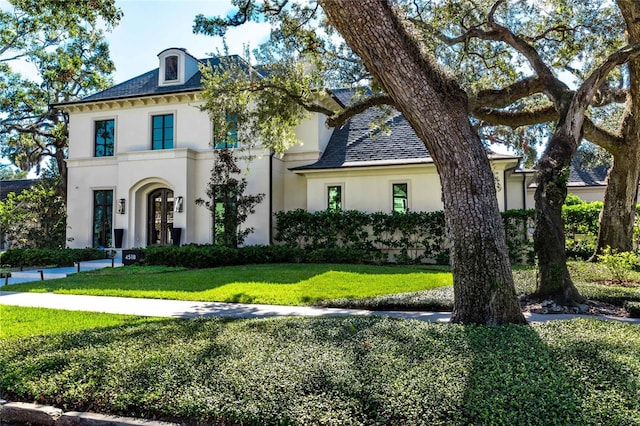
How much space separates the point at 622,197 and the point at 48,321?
47.6 feet

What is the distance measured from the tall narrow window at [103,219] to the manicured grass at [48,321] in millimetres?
12407

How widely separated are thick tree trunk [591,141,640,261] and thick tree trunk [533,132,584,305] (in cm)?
622

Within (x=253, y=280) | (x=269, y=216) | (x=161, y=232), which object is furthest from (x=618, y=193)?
(x=161, y=232)

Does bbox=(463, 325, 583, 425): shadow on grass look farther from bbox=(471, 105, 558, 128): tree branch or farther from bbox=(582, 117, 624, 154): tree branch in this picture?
bbox=(582, 117, 624, 154): tree branch

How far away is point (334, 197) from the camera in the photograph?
17391 millimetres

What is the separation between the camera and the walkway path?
682 cm

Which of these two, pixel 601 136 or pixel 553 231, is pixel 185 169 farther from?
pixel 601 136

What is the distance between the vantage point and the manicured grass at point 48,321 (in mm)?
5914

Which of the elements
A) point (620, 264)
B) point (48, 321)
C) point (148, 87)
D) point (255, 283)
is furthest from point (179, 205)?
point (620, 264)

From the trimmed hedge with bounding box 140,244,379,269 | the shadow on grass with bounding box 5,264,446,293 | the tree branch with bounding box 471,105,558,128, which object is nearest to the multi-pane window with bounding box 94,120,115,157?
the trimmed hedge with bounding box 140,244,379,269

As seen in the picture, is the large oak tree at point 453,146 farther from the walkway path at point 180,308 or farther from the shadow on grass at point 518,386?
the walkway path at point 180,308

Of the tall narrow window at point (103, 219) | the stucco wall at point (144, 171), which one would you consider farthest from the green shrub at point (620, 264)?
the tall narrow window at point (103, 219)

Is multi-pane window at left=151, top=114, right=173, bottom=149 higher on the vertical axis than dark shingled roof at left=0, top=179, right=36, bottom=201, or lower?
higher

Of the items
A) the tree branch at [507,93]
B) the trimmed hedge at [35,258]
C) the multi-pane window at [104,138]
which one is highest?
the multi-pane window at [104,138]
